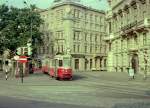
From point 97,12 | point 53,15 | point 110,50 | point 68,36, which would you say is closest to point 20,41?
point 110,50

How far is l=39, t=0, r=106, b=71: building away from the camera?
304 ft

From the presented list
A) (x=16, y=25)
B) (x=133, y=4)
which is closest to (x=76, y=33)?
(x=133, y=4)

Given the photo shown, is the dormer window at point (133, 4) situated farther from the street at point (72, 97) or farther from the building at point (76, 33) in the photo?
the street at point (72, 97)

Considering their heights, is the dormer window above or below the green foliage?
above

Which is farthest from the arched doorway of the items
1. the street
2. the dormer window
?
the street

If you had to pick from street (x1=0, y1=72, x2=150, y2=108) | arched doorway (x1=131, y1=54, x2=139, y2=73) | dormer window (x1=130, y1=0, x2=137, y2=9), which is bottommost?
street (x1=0, y1=72, x2=150, y2=108)

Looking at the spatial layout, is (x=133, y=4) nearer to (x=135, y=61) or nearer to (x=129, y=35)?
(x=129, y=35)

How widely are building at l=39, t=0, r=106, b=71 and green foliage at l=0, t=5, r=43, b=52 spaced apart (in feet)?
84.1

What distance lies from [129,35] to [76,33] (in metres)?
32.2

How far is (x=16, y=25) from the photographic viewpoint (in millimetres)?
61625

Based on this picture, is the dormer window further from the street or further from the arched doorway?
the street

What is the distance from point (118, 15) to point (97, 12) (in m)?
32.1

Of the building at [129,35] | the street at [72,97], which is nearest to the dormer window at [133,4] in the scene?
the building at [129,35]

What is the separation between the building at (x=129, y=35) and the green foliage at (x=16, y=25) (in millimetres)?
15478
